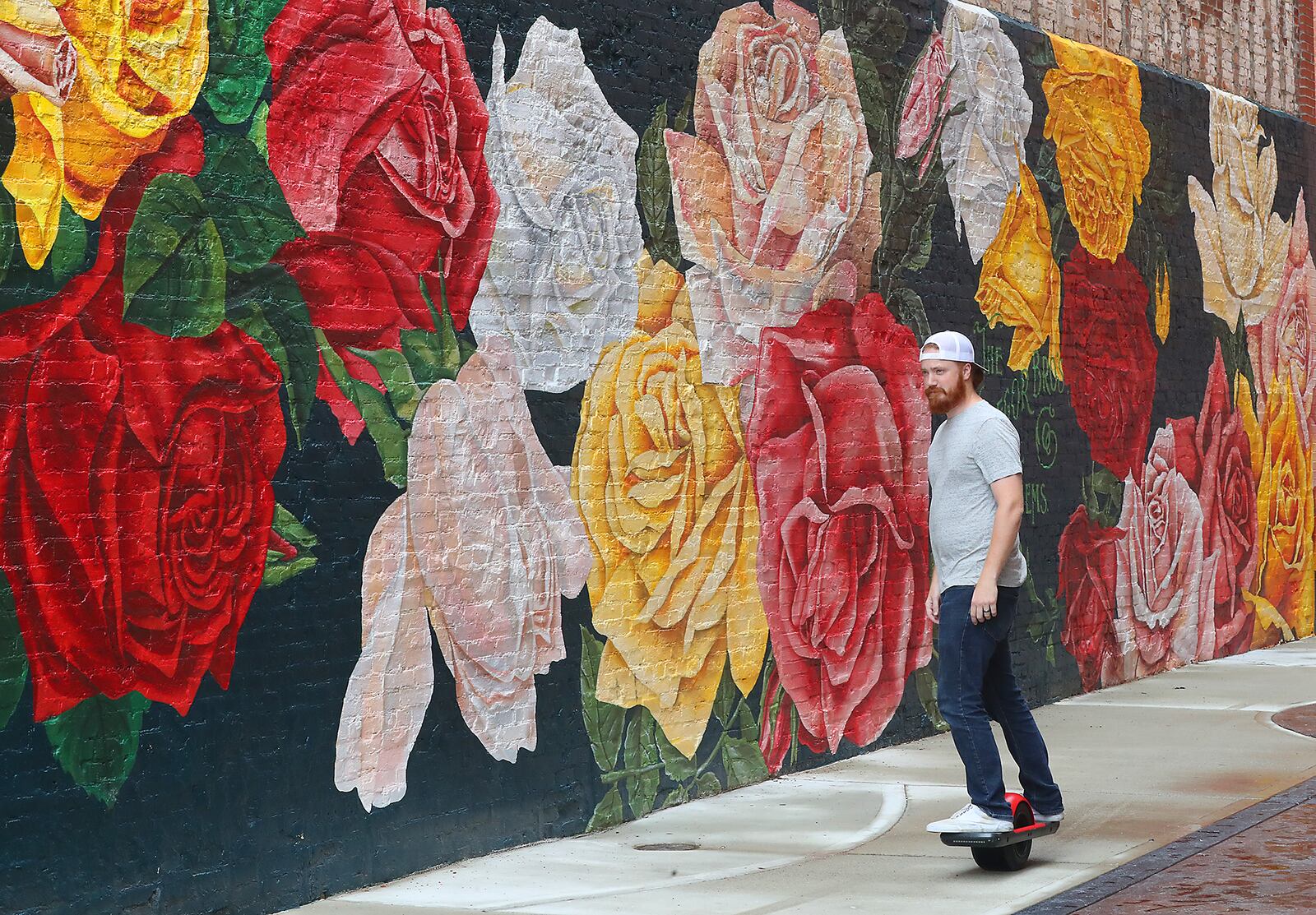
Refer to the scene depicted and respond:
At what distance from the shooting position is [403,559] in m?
6.46

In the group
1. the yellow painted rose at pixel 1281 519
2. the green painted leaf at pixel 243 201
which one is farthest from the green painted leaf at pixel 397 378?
the yellow painted rose at pixel 1281 519

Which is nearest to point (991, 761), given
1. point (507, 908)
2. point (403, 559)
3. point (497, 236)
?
point (507, 908)

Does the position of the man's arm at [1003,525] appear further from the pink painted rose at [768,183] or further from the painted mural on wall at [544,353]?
the pink painted rose at [768,183]

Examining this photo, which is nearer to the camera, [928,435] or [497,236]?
[497,236]

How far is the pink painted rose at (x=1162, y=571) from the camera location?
39.7ft

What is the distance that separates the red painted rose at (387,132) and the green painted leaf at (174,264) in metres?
0.41

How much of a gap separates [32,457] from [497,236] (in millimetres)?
2279

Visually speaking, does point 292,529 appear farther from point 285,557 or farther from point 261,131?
point 261,131

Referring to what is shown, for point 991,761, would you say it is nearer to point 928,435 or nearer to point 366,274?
point 366,274

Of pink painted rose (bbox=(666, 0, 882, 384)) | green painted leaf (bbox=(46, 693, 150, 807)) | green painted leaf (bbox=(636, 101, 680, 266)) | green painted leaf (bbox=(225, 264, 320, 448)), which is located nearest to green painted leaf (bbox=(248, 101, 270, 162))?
green painted leaf (bbox=(225, 264, 320, 448))

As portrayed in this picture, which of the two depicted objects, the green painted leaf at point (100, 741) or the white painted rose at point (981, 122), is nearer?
the green painted leaf at point (100, 741)

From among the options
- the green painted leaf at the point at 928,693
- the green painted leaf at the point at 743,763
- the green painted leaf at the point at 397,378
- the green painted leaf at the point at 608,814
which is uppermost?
the green painted leaf at the point at 397,378

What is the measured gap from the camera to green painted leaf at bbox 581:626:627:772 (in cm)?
732

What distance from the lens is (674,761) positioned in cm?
784
